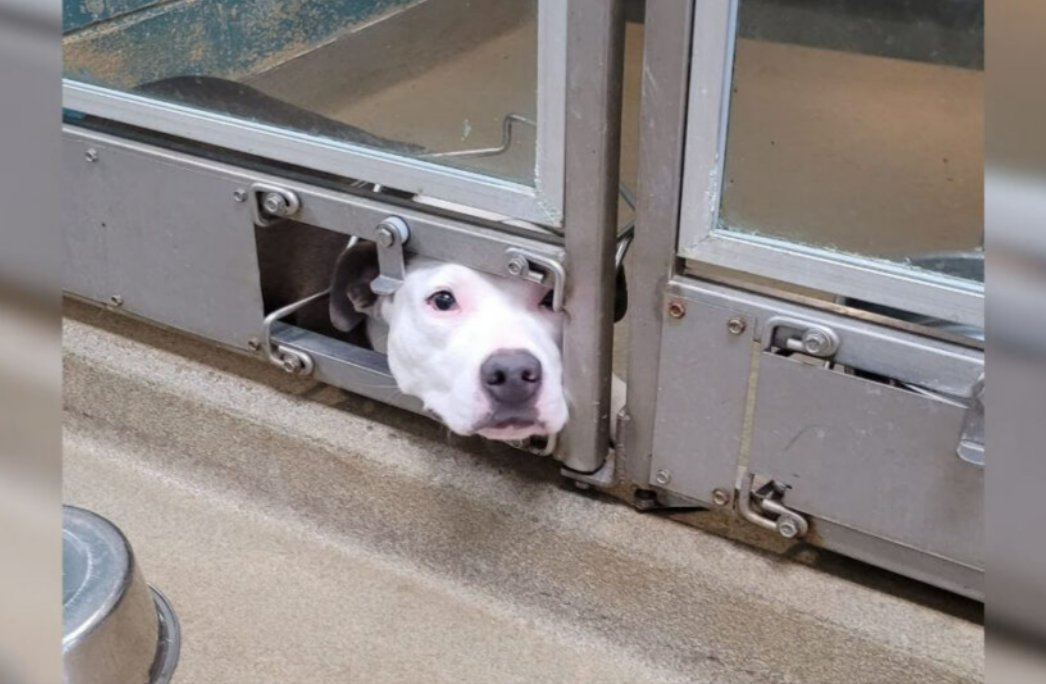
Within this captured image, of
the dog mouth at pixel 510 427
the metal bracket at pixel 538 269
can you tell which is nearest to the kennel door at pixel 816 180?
the metal bracket at pixel 538 269

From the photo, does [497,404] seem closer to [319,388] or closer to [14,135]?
[319,388]

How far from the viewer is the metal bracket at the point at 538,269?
1.08m

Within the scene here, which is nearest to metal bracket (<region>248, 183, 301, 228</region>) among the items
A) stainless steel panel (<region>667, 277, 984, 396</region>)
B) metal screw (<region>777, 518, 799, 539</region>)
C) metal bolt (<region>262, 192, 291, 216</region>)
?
metal bolt (<region>262, 192, 291, 216</region>)

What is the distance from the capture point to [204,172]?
4.08 ft

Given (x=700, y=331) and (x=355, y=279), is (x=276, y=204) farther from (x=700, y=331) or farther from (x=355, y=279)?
(x=700, y=331)

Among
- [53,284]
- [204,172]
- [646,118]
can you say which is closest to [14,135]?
[53,284]

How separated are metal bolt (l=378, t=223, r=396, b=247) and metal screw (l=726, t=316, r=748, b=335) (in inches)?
14.2

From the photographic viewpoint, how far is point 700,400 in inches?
42.3

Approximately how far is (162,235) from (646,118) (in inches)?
25.1

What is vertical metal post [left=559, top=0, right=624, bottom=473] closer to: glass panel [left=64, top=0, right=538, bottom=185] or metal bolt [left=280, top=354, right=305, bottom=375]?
glass panel [left=64, top=0, right=538, bottom=185]

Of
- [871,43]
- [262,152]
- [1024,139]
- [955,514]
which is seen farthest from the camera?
[871,43]

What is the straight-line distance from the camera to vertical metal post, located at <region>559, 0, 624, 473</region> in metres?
0.96

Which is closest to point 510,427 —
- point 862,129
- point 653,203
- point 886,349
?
point 653,203

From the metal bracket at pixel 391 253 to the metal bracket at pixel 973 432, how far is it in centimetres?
57
